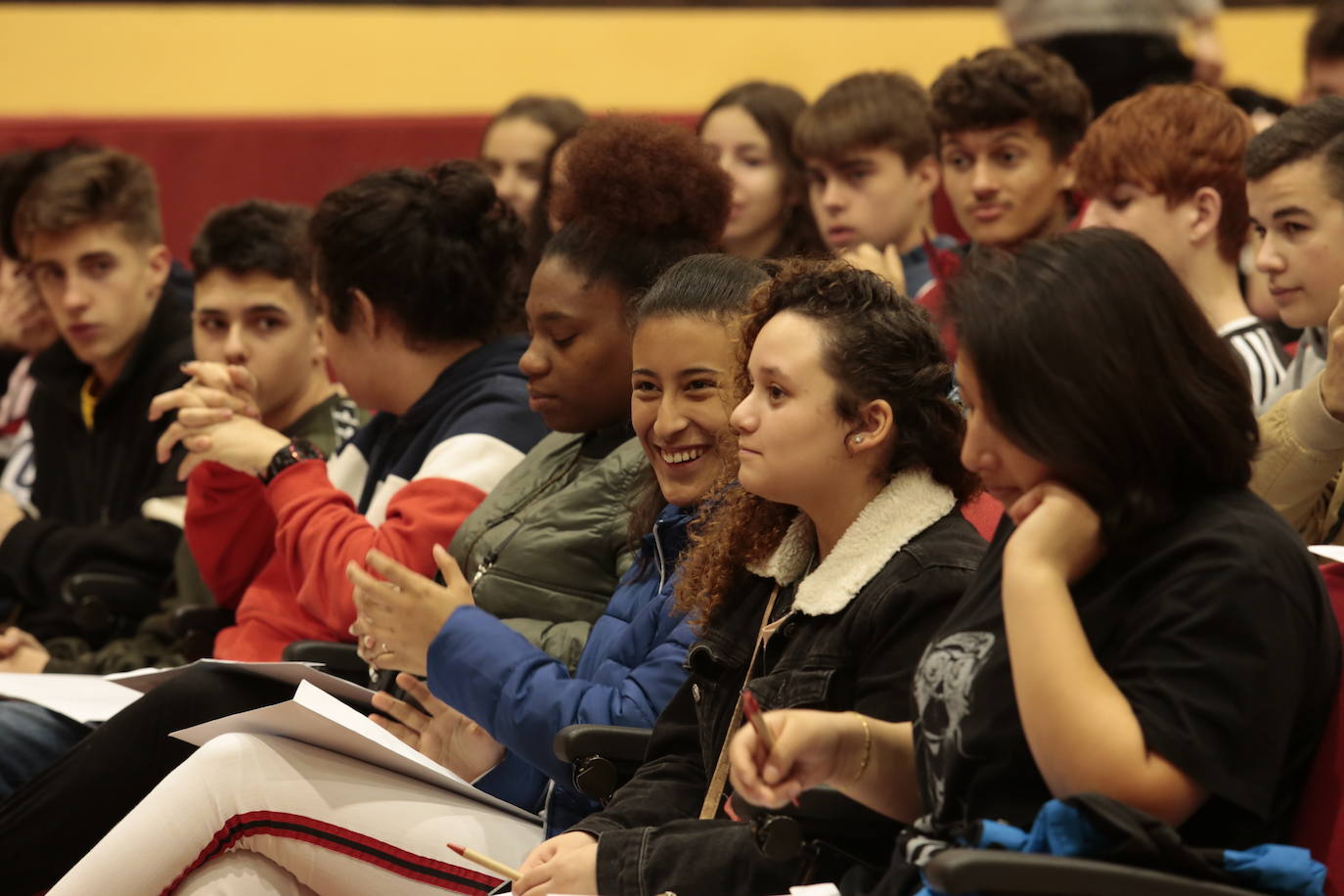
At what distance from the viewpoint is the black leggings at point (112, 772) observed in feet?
7.08

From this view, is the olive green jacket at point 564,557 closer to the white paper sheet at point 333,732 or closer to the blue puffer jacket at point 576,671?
the blue puffer jacket at point 576,671

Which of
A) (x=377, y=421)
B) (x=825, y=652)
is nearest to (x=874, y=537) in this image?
(x=825, y=652)

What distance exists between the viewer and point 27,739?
245cm

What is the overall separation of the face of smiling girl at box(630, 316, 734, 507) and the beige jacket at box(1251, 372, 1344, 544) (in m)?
0.60

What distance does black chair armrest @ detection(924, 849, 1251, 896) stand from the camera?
3.87ft

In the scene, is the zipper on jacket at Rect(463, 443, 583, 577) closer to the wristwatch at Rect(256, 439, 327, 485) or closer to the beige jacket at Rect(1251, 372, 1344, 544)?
the wristwatch at Rect(256, 439, 327, 485)

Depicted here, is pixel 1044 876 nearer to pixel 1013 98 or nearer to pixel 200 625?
pixel 200 625

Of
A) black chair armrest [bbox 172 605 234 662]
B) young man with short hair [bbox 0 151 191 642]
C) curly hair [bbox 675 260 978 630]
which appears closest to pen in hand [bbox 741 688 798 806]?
curly hair [bbox 675 260 978 630]

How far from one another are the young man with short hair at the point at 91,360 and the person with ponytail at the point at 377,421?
0.52 metres

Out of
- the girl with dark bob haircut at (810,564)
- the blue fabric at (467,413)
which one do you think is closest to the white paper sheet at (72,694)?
the blue fabric at (467,413)

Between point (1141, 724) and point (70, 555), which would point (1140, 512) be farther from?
point (70, 555)

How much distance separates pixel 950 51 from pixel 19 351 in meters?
3.18

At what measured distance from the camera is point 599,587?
2164 mm

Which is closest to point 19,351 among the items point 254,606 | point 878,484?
point 254,606
